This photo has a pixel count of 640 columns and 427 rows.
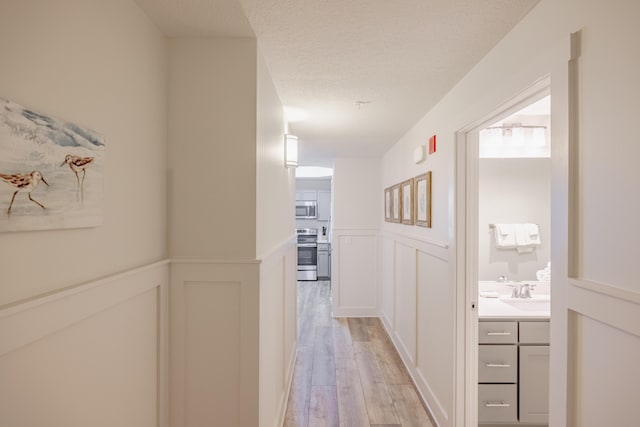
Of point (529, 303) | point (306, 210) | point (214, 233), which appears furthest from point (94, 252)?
point (306, 210)

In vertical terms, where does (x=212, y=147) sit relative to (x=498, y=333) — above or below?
above

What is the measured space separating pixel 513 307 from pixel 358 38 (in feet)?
7.54

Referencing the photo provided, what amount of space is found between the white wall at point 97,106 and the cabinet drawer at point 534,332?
2316 millimetres

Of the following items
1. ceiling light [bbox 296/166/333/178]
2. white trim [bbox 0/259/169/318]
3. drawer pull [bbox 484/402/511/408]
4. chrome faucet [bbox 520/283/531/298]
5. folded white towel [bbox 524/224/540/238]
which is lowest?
drawer pull [bbox 484/402/511/408]

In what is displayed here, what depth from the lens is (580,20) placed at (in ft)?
4.06

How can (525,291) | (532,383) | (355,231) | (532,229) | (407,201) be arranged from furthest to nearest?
(355,231), (407,201), (532,229), (525,291), (532,383)

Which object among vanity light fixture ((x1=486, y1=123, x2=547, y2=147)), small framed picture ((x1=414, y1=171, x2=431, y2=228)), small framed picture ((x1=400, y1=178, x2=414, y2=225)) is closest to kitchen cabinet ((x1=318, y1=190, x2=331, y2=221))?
small framed picture ((x1=400, y1=178, x2=414, y2=225))

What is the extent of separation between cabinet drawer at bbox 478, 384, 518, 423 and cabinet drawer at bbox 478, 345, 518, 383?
5 cm

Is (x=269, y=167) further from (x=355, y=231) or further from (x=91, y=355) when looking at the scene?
(x=355, y=231)

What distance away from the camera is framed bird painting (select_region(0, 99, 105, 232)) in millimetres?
897

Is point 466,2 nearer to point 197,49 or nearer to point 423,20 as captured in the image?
point 423,20

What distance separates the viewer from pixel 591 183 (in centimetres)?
120

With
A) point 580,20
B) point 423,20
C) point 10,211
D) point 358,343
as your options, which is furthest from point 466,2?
point 358,343

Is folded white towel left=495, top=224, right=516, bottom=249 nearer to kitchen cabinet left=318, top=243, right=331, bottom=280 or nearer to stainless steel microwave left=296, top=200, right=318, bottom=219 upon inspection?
kitchen cabinet left=318, top=243, right=331, bottom=280
